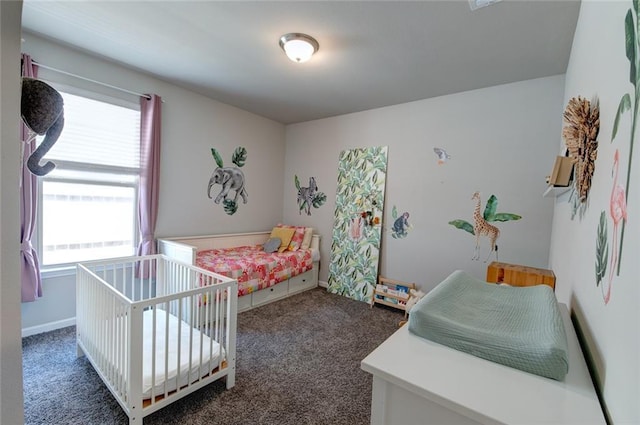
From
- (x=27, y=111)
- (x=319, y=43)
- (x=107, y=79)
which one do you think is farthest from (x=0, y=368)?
(x=107, y=79)

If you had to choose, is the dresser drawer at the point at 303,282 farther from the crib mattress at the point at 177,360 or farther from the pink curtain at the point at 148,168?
the crib mattress at the point at 177,360

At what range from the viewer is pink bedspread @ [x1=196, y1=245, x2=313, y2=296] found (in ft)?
9.62

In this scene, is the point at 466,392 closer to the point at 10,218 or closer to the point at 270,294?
the point at 10,218

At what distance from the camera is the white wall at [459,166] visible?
2.61m

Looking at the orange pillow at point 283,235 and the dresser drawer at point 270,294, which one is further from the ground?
the orange pillow at point 283,235

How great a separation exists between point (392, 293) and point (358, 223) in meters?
0.97

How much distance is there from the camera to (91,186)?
2.67 meters

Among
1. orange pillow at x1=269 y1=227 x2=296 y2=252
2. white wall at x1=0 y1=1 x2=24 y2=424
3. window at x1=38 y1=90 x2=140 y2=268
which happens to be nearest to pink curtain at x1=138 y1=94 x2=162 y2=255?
window at x1=38 y1=90 x2=140 y2=268

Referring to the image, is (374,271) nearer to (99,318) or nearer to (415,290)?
(415,290)

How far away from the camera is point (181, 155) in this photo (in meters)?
3.26

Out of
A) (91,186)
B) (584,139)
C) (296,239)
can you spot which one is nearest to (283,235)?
(296,239)

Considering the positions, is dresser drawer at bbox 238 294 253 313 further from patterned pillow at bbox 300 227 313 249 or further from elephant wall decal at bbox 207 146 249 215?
elephant wall decal at bbox 207 146 249 215

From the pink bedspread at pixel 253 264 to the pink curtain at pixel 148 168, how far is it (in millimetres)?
574

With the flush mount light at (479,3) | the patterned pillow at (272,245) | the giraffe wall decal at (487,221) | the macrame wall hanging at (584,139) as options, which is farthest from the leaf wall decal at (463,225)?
the patterned pillow at (272,245)
